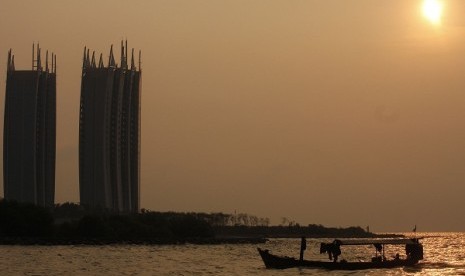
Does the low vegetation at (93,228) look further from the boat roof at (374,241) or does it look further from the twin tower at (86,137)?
the boat roof at (374,241)

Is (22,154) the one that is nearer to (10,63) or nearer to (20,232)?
(10,63)

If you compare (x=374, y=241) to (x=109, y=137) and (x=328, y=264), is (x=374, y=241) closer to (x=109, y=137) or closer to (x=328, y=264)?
(x=328, y=264)

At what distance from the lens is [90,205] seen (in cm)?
16650

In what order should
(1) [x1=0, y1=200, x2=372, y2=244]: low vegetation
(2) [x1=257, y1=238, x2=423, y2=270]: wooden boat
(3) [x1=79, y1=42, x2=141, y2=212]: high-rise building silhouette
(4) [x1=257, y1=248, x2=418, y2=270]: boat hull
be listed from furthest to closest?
(3) [x1=79, y1=42, x2=141, y2=212]: high-rise building silhouette
(1) [x1=0, y1=200, x2=372, y2=244]: low vegetation
(4) [x1=257, y1=248, x2=418, y2=270]: boat hull
(2) [x1=257, y1=238, x2=423, y2=270]: wooden boat

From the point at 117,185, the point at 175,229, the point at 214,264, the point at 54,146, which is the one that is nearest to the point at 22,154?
the point at 54,146

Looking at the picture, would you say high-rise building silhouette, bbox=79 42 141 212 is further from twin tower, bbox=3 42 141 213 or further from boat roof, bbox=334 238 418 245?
boat roof, bbox=334 238 418 245

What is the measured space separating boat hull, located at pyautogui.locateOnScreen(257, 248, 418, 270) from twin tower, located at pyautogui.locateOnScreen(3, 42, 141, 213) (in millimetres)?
98613

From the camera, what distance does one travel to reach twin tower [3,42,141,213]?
16462cm

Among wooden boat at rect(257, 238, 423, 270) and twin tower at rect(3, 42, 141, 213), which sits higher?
twin tower at rect(3, 42, 141, 213)

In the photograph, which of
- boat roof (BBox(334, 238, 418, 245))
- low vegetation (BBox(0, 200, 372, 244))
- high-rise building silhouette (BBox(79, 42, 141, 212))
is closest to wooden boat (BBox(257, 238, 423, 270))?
boat roof (BBox(334, 238, 418, 245))

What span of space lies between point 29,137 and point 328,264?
4324 inches

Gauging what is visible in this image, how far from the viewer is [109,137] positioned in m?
167

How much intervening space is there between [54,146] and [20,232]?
45437 millimetres

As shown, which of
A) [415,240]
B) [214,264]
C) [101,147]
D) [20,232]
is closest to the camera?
[415,240]
